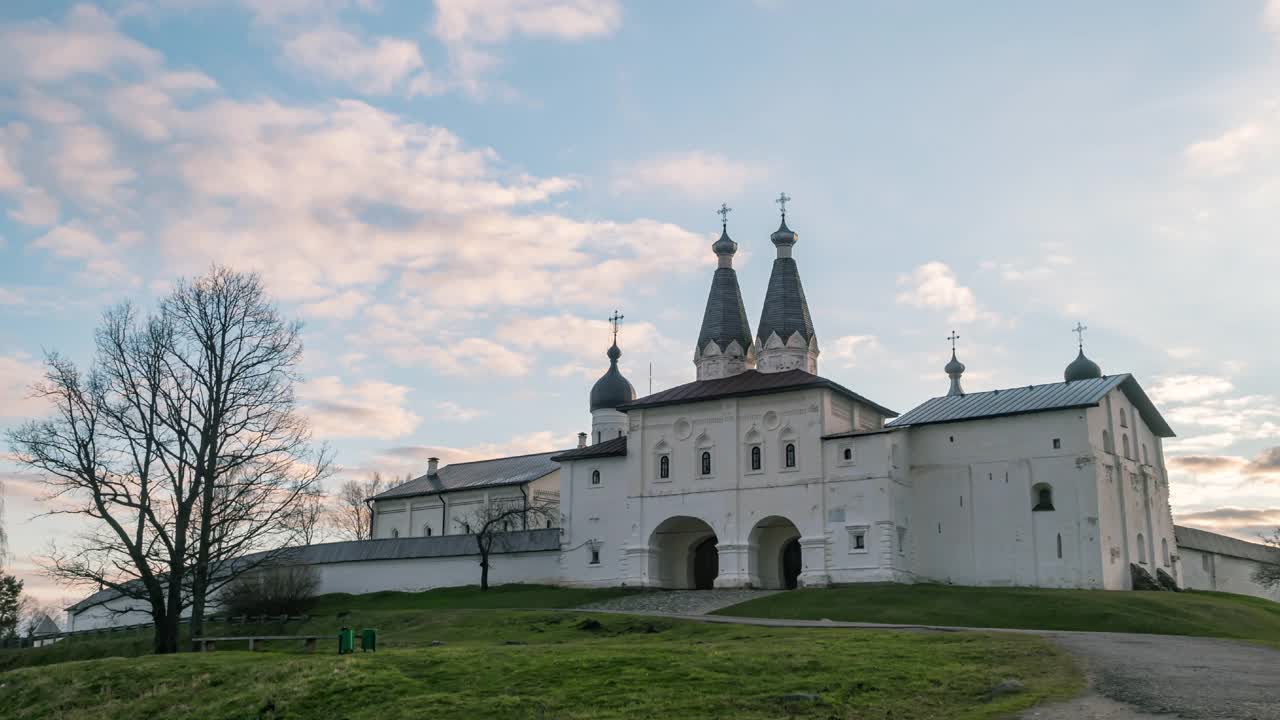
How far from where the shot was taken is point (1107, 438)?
133 feet

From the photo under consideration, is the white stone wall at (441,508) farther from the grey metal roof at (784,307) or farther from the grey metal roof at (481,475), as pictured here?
the grey metal roof at (784,307)

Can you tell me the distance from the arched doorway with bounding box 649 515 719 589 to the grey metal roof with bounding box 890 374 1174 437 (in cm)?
877

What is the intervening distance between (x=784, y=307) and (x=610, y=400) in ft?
43.2

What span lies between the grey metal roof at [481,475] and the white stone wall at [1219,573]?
2927 centimetres

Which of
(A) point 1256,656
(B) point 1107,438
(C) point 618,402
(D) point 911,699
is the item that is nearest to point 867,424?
(B) point 1107,438

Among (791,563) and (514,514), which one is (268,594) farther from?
(791,563)

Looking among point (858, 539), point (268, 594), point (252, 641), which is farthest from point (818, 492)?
point (252, 641)

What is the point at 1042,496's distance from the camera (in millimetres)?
39500

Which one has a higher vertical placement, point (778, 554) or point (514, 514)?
point (514, 514)

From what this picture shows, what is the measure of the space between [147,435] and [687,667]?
53.7ft

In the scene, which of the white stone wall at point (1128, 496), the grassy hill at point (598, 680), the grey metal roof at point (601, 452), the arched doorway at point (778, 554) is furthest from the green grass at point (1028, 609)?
the grey metal roof at point (601, 452)

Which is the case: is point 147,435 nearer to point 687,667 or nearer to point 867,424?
point 687,667

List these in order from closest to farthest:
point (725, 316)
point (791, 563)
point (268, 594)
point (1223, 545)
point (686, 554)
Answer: point (268, 594), point (791, 563), point (686, 554), point (725, 316), point (1223, 545)

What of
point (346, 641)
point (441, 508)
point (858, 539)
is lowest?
point (346, 641)
